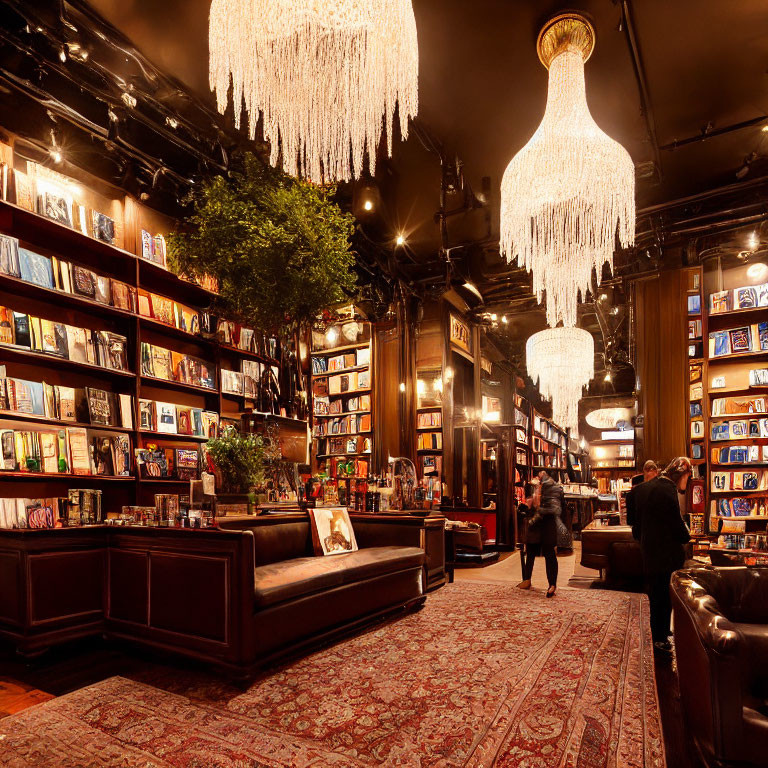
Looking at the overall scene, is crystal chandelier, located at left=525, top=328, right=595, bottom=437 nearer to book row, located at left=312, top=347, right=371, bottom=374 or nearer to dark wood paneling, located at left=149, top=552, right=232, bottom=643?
book row, located at left=312, top=347, right=371, bottom=374

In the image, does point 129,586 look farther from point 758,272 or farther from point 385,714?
point 758,272

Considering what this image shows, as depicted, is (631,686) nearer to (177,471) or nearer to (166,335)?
(177,471)

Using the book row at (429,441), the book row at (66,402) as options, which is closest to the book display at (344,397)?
the book row at (429,441)

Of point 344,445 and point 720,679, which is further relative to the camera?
point 344,445

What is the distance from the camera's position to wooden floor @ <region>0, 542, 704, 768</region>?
2.27 m

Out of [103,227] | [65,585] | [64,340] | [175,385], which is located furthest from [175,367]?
[65,585]

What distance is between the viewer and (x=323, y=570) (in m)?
3.57

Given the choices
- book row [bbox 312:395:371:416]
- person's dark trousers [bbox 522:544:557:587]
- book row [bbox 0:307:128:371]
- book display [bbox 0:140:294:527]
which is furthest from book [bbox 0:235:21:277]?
person's dark trousers [bbox 522:544:557:587]

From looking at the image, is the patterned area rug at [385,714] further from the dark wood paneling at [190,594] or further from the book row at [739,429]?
the book row at [739,429]

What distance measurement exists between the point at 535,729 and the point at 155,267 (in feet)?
15.3

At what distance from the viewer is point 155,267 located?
16.3 ft

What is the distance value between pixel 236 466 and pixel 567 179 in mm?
3085

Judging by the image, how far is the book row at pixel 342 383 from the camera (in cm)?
852

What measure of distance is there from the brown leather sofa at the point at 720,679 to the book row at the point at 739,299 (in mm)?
5241
